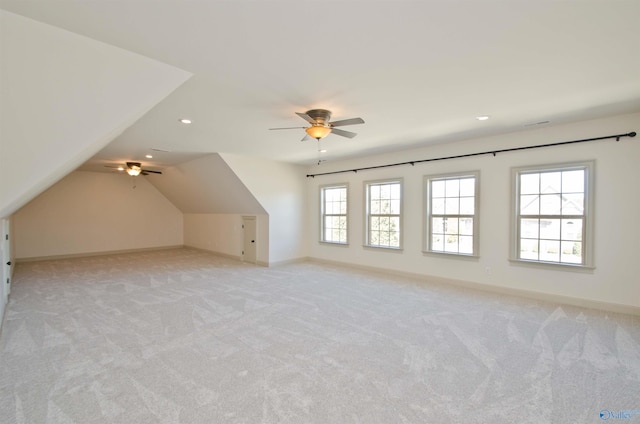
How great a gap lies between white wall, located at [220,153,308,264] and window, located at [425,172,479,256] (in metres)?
3.63

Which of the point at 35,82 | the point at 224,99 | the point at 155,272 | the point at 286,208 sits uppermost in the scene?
the point at 224,99

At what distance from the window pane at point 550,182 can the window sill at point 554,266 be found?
1.17 m

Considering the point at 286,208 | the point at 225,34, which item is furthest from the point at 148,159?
the point at 225,34

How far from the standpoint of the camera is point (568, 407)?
2217 millimetres

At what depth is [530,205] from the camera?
16.1 feet

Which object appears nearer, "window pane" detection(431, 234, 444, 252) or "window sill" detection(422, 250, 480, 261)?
"window sill" detection(422, 250, 480, 261)

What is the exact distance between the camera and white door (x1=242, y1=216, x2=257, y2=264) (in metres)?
8.13

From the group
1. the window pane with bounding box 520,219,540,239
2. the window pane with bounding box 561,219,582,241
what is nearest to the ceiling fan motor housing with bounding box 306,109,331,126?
the window pane with bounding box 520,219,540,239

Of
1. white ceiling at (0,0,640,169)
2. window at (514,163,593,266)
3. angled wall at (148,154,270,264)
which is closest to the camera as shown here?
white ceiling at (0,0,640,169)

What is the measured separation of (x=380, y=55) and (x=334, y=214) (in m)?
5.69

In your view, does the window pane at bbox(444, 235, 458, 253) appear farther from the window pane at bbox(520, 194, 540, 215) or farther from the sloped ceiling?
the sloped ceiling

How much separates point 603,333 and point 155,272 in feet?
26.4

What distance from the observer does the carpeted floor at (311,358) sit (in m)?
2.19

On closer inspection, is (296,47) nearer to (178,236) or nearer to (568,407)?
(568,407)
